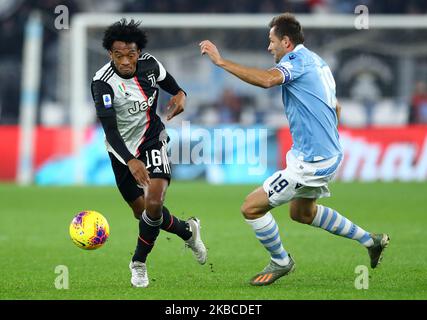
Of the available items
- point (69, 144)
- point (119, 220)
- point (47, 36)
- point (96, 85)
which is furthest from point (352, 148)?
point (96, 85)

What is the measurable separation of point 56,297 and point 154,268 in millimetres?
2290

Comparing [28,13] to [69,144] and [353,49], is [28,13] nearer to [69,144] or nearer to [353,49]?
[69,144]

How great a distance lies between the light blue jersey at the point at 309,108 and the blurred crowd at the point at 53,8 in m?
17.4

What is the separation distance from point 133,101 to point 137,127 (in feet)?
0.96

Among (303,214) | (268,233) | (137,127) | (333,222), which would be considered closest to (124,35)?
(137,127)

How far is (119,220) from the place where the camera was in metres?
15.2

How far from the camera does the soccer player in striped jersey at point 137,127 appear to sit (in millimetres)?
8805

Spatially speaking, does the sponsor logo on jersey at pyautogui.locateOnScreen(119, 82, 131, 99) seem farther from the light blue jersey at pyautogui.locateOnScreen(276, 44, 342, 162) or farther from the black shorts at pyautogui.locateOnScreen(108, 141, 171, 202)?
the light blue jersey at pyautogui.locateOnScreen(276, 44, 342, 162)

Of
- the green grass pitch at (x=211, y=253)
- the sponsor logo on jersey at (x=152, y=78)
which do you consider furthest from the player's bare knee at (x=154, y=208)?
the sponsor logo on jersey at (x=152, y=78)

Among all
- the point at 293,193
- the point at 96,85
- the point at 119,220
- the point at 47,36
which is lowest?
the point at 119,220

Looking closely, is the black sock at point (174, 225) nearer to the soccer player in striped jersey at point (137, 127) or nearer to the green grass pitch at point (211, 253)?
the soccer player in striped jersey at point (137, 127)

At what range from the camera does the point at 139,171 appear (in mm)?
8516

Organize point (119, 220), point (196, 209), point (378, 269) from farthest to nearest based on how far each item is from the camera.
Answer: point (196, 209) < point (119, 220) < point (378, 269)
